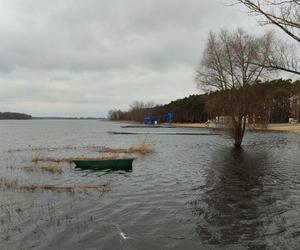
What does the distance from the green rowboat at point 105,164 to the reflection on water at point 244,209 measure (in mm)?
6206

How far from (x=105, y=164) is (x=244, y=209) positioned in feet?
44.8

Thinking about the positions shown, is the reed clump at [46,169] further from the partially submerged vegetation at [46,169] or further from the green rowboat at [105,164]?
the green rowboat at [105,164]

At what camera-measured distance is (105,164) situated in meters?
26.1

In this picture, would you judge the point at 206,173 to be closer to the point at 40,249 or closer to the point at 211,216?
the point at 211,216

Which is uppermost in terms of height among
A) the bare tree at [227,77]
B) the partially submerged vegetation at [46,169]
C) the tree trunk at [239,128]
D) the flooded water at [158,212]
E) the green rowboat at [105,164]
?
the bare tree at [227,77]

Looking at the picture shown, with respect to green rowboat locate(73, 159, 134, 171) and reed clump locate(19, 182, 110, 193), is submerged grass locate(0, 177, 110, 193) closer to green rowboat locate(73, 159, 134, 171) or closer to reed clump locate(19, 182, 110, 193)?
reed clump locate(19, 182, 110, 193)

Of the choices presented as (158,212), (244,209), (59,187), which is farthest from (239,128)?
(158,212)

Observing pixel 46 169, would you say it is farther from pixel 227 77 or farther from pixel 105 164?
pixel 227 77

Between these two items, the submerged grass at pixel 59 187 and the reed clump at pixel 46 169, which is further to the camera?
the reed clump at pixel 46 169

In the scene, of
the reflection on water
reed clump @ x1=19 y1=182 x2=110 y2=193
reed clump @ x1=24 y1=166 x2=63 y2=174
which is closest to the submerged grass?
reed clump @ x1=19 y1=182 x2=110 y2=193

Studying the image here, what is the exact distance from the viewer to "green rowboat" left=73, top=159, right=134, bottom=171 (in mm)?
25938

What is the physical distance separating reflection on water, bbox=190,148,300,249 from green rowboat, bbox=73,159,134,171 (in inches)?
244

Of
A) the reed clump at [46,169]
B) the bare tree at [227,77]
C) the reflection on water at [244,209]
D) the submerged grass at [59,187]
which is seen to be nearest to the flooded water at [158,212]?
the reflection on water at [244,209]

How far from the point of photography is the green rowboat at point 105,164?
2594 centimetres
